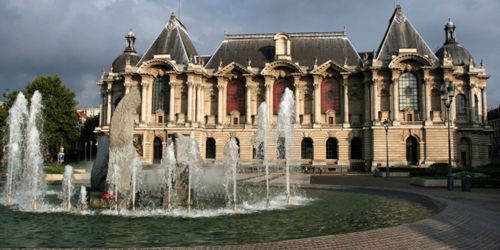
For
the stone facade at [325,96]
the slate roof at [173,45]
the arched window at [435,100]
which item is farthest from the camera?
the slate roof at [173,45]

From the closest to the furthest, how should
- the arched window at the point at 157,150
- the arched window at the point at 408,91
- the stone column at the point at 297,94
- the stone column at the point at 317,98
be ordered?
the arched window at the point at 408,91 < the stone column at the point at 317,98 < the stone column at the point at 297,94 < the arched window at the point at 157,150

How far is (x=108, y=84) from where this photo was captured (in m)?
67.5

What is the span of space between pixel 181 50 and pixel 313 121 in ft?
73.1

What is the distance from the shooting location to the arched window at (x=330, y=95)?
60875mm

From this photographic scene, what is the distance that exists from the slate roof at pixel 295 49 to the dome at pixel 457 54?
12001 mm

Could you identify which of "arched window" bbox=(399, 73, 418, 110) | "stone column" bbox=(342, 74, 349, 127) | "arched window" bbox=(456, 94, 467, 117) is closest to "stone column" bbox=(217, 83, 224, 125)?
"stone column" bbox=(342, 74, 349, 127)

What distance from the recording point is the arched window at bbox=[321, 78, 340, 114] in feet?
200

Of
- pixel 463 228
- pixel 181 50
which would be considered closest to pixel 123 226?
pixel 463 228

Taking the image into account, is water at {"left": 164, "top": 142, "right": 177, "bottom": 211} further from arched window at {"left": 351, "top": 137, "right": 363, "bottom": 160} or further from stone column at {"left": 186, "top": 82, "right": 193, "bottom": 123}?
arched window at {"left": 351, "top": 137, "right": 363, "bottom": 160}

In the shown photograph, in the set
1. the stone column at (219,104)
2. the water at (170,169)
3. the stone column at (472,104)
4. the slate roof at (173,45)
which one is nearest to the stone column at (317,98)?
the stone column at (219,104)

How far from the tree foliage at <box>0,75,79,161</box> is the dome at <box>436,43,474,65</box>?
59.1 meters

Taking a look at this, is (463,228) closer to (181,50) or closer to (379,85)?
(379,85)

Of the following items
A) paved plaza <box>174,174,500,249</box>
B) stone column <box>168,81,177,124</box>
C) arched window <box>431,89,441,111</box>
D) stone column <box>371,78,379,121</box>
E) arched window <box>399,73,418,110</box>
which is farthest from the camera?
stone column <box>168,81,177,124</box>

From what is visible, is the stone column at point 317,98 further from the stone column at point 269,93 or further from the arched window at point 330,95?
the stone column at point 269,93
